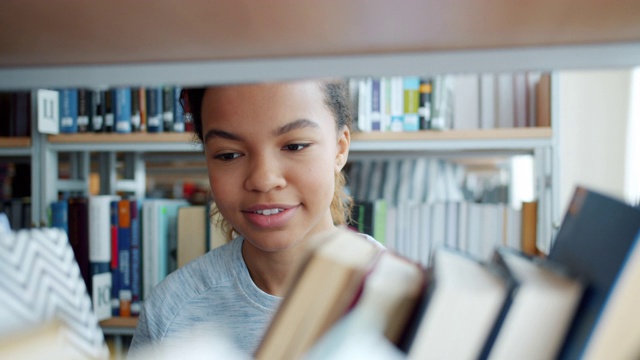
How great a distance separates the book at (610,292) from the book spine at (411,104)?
1346 mm

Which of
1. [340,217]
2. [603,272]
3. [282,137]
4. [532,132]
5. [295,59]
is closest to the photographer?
[603,272]

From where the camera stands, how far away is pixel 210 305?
3.65 feet

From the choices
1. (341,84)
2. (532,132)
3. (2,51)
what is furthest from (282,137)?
(532,132)

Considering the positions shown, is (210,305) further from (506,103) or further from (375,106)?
(506,103)

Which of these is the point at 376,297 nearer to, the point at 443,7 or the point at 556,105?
the point at 443,7

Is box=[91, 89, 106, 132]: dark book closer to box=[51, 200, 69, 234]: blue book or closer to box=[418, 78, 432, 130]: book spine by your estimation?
box=[51, 200, 69, 234]: blue book

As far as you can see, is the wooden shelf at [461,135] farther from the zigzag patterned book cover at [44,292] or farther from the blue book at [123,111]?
the zigzag patterned book cover at [44,292]

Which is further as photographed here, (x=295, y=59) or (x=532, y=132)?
(x=532, y=132)

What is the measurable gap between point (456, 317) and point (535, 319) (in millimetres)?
55

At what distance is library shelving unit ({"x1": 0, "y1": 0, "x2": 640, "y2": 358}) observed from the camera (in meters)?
0.48

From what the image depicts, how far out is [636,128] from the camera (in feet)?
6.40

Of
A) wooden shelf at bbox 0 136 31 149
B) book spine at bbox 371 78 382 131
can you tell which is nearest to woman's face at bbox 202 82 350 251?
book spine at bbox 371 78 382 131

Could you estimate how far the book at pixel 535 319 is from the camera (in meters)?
0.38

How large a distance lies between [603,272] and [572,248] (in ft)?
0.36
